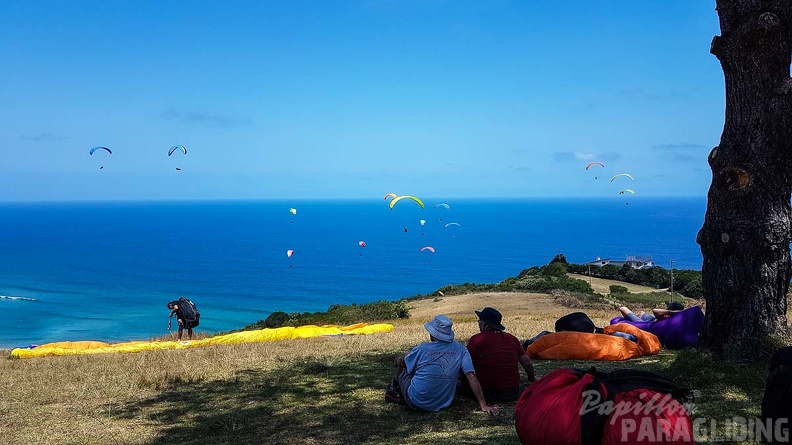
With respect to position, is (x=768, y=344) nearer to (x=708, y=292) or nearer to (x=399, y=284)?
(x=708, y=292)

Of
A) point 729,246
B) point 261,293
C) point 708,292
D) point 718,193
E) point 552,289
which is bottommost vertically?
point 261,293

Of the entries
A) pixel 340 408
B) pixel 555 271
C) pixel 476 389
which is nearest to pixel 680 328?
pixel 476 389

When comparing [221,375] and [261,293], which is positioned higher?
[221,375]

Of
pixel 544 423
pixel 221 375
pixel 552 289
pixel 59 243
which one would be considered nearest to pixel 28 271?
pixel 59 243

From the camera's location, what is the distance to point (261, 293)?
332 feet

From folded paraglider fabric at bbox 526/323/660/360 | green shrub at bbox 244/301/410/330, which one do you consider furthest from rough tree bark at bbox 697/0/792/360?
green shrub at bbox 244/301/410/330

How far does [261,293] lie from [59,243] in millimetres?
120164

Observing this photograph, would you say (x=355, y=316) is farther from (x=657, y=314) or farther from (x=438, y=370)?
(x=438, y=370)

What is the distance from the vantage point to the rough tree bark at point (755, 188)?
923 cm

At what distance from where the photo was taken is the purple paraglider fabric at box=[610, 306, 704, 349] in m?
11.8

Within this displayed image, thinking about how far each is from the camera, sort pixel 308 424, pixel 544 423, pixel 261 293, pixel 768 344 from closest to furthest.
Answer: pixel 544 423 → pixel 308 424 → pixel 768 344 → pixel 261 293

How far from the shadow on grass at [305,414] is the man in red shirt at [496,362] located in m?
0.29

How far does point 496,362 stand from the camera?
824 cm

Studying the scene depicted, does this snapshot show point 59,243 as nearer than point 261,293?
No
